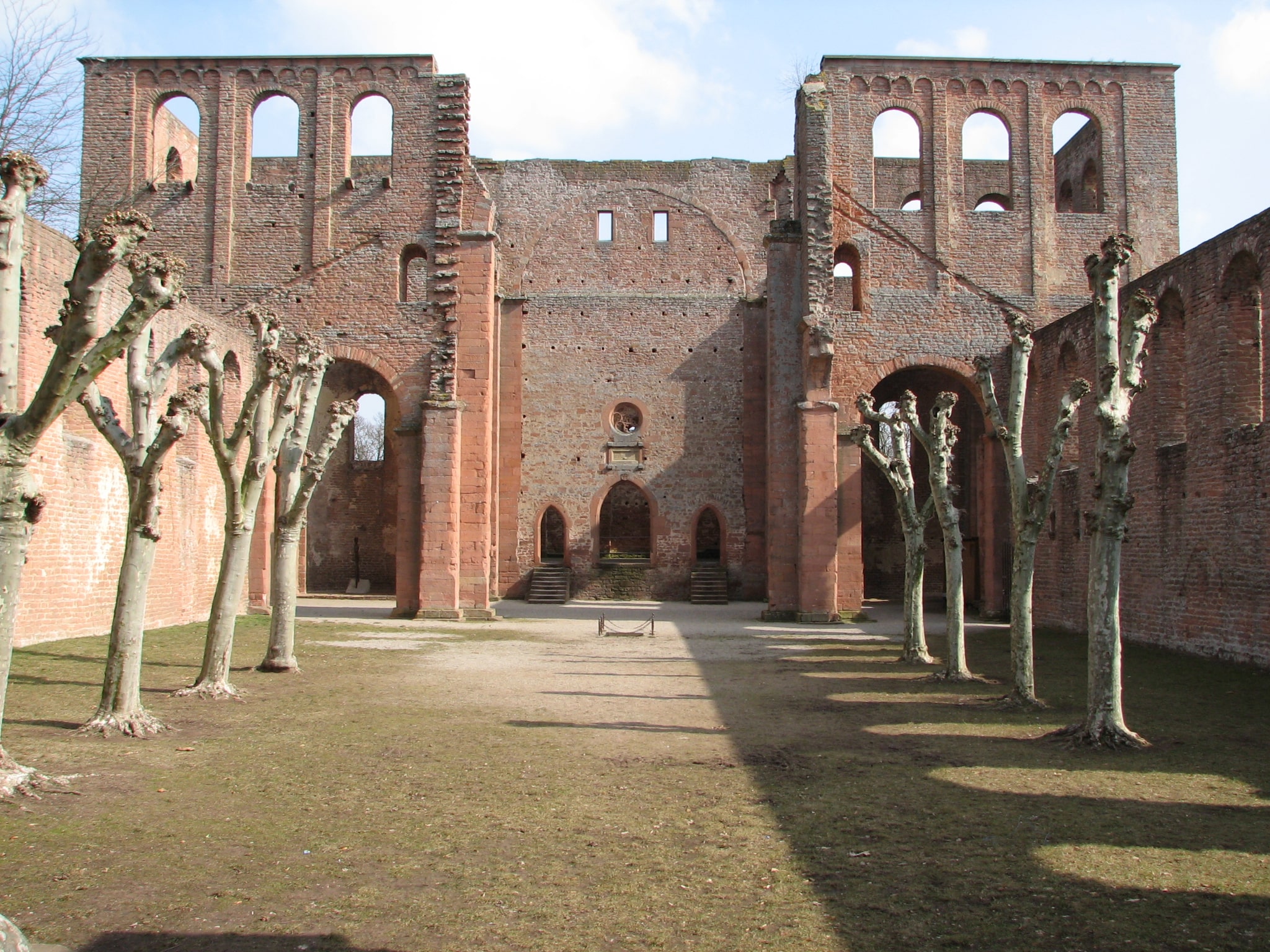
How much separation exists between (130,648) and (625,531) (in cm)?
2595

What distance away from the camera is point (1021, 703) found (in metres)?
9.92

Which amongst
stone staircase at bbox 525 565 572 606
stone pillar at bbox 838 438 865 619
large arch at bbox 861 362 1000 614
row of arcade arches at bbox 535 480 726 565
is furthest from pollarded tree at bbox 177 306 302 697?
row of arcade arches at bbox 535 480 726 565

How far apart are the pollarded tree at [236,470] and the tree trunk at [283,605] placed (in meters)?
Answer: 1.29

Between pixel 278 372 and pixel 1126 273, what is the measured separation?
56.5 feet

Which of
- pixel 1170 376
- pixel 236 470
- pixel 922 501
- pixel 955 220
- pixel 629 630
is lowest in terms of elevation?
pixel 629 630

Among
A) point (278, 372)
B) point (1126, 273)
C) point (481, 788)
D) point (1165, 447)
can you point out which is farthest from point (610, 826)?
point (1126, 273)

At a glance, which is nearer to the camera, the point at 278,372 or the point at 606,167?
the point at 278,372

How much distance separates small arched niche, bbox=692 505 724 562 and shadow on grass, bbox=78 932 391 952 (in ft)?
86.8

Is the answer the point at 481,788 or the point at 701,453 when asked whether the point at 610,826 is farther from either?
the point at 701,453

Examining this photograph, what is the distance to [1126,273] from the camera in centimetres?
2131

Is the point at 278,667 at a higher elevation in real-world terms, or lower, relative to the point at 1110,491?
lower

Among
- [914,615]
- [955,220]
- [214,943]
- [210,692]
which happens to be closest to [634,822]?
[214,943]

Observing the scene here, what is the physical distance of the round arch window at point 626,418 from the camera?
29641mm

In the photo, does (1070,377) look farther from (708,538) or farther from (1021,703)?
(708,538)
